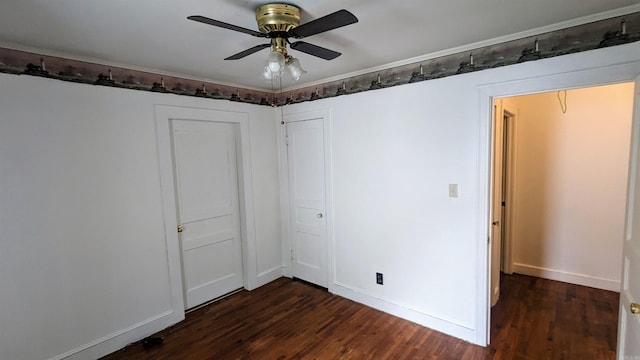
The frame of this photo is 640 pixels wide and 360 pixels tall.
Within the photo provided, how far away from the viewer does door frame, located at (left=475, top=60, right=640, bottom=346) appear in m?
1.92

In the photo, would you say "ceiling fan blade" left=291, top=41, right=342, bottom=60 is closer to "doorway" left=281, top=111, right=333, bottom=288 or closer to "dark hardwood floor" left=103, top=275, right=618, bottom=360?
"doorway" left=281, top=111, right=333, bottom=288

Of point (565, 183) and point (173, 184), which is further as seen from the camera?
point (565, 183)

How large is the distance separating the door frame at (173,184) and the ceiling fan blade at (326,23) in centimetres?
178

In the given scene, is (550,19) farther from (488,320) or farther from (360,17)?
(488,320)

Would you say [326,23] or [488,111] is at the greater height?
[326,23]

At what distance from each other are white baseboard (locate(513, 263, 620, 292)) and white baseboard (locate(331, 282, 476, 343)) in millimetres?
1853

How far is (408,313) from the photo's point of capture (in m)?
2.93

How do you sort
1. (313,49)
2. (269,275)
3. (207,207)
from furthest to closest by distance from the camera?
1. (269,275)
2. (207,207)
3. (313,49)

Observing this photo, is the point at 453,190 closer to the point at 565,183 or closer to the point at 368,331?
the point at 368,331

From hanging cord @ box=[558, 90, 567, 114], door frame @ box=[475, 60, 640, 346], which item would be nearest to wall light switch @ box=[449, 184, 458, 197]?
door frame @ box=[475, 60, 640, 346]

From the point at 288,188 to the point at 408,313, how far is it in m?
1.98

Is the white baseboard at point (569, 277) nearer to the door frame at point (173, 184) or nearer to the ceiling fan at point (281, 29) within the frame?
the door frame at point (173, 184)

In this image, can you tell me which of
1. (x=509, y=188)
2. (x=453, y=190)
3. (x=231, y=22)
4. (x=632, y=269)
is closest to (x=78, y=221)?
(x=231, y=22)

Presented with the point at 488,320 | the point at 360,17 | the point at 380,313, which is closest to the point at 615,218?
the point at 488,320
